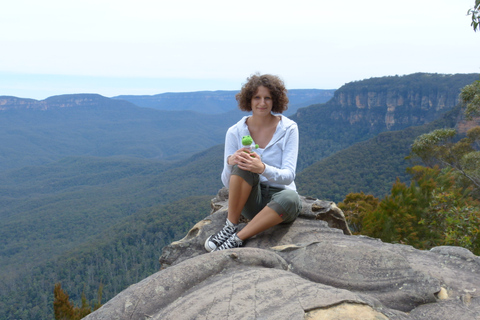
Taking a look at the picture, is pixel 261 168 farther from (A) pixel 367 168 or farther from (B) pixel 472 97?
(A) pixel 367 168

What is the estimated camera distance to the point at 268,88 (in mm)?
3762

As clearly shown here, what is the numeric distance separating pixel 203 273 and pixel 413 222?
353 inches

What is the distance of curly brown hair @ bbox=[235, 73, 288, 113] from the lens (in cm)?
377

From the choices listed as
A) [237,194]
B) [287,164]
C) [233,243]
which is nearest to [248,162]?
[237,194]

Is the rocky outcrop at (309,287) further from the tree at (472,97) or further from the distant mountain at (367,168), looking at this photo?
the distant mountain at (367,168)

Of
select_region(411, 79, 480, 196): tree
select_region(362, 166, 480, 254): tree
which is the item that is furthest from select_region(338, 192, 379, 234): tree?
select_region(411, 79, 480, 196): tree

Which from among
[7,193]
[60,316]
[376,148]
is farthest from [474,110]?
[7,193]

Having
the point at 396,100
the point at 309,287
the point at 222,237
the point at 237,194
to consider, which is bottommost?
the point at 396,100

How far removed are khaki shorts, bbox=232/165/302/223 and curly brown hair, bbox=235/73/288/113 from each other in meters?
0.88

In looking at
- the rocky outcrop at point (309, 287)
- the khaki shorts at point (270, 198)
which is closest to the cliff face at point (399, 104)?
the khaki shorts at point (270, 198)

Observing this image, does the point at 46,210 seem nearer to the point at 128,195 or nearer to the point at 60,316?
the point at 128,195

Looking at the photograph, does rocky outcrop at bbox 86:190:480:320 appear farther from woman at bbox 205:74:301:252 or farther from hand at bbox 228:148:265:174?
hand at bbox 228:148:265:174

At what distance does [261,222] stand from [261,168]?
0.57 m

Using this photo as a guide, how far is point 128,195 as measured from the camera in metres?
91.9
